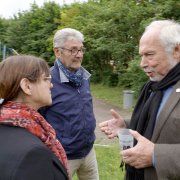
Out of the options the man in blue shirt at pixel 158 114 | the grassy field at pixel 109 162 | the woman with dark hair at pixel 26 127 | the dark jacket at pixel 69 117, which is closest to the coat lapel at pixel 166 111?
the man in blue shirt at pixel 158 114

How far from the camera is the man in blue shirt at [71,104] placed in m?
3.63

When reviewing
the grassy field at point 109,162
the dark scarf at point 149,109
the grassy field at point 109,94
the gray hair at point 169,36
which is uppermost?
the gray hair at point 169,36

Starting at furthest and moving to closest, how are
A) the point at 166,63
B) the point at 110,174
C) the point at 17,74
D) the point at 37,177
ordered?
the point at 110,174
the point at 166,63
the point at 17,74
the point at 37,177

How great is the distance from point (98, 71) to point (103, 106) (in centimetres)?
741

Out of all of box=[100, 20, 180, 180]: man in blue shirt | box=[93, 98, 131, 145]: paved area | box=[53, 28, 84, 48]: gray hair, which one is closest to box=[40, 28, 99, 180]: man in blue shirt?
box=[53, 28, 84, 48]: gray hair

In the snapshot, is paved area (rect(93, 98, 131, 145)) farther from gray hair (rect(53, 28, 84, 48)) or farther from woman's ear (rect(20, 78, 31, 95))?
woman's ear (rect(20, 78, 31, 95))

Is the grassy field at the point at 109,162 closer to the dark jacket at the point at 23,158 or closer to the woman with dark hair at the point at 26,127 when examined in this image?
the woman with dark hair at the point at 26,127

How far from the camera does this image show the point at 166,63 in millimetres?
2697

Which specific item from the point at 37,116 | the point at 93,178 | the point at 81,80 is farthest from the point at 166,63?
the point at 93,178

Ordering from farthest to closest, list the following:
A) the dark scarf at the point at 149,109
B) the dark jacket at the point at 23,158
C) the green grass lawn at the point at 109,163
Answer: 1. the green grass lawn at the point at 109,163
2. the dark scarf at the point at 149,109
3. the dark jacket at the point at 23,158

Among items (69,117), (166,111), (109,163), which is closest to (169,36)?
(166,111)

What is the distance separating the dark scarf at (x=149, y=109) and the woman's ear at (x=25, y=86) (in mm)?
1001

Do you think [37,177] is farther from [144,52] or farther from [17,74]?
[144,52]

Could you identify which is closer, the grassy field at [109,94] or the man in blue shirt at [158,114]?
the man in blue shirt at [158,114]
